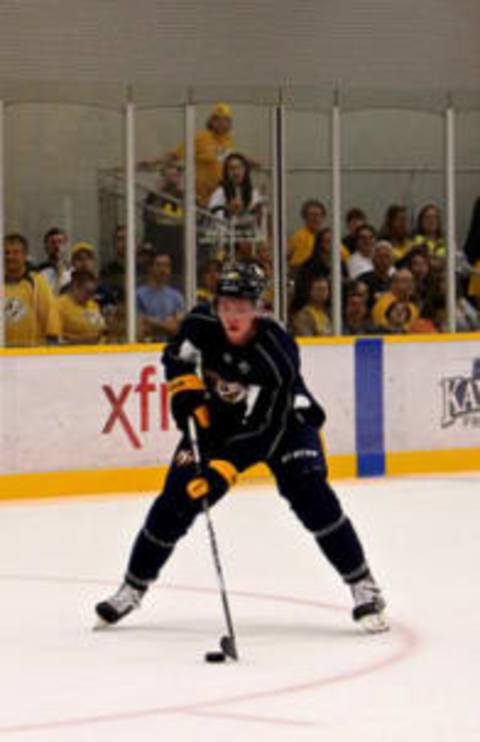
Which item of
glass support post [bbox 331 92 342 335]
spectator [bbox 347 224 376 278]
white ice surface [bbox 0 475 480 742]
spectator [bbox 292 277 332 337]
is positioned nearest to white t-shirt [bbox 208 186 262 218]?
glass support post [bbox 331 92 342 335]

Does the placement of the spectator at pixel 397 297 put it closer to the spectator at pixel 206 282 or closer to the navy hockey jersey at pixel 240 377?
the spectator at pixel 206 282

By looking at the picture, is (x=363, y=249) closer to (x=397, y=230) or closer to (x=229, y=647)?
(x=397, y=230)

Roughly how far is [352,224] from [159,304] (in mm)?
1610

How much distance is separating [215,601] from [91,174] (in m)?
5.33

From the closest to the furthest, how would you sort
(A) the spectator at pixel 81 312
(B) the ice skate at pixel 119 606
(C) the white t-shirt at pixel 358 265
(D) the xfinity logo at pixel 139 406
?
(B) the ice skate at pixel 119 606 → (D) the xfinity logo at pixel 139 406 → (A) the spectator at pixel 81 312 → (C) the white t-shirt at pixel 358 265

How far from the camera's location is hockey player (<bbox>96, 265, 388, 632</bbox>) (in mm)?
6492

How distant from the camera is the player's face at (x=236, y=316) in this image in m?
6.39

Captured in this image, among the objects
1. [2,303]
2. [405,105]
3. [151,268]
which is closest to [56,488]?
[2,303]

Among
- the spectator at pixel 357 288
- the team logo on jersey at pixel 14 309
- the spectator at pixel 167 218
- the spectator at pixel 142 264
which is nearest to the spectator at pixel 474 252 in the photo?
the spectator at pixel 357 288

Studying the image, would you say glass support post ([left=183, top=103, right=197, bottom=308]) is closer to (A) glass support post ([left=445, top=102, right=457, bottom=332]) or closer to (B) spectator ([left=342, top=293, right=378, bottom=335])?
(B) spectator ([left=342, top=293, right=378, bottom=335])

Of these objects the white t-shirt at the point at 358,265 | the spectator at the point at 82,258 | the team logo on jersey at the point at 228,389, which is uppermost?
the spectator at the point at 82,258

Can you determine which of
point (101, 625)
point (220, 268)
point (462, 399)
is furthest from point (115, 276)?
point (101, 625)

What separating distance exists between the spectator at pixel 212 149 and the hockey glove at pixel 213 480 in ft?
20.0

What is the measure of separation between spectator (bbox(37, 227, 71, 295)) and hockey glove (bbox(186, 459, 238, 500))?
541 centimetres
